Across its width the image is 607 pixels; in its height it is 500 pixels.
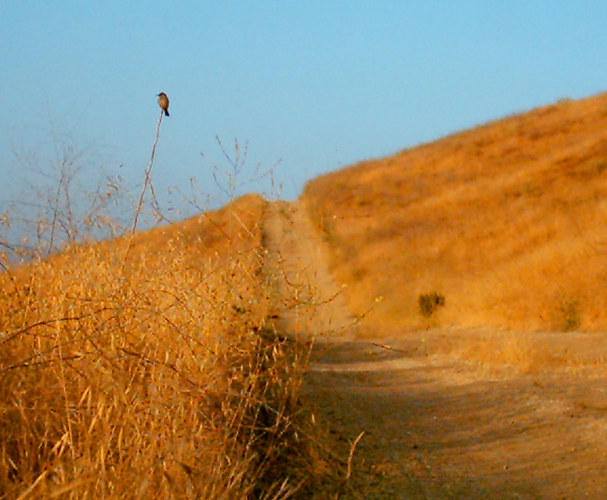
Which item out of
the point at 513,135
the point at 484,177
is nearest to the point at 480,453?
the point at 484,177

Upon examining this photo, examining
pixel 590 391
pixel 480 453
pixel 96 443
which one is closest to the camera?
pixel 96 443

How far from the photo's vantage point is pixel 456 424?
629cm

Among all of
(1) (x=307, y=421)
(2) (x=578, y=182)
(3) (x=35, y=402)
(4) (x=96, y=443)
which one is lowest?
(1) (x=307, y=421)

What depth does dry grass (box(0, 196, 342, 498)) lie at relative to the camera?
298cm

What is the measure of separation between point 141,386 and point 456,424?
3479 millimetres

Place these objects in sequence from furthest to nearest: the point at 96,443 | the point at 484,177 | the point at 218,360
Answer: the point at 484,177 → the point at 218,360 → the point at 96,443

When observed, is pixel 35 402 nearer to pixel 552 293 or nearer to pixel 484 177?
pixel 552 293

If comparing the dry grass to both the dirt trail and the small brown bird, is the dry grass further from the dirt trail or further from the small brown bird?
the small brown bird

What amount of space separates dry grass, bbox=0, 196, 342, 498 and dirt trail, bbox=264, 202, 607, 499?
0.42 metres

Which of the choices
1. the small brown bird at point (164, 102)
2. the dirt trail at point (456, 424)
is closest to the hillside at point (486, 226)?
the dirt trail at point (456, 424)

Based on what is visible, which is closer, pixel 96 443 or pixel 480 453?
pixel 96 443

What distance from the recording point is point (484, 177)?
2870 centimetres

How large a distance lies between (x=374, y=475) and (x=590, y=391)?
3567mm

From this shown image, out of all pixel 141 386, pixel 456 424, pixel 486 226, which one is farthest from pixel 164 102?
pixel 486 226
